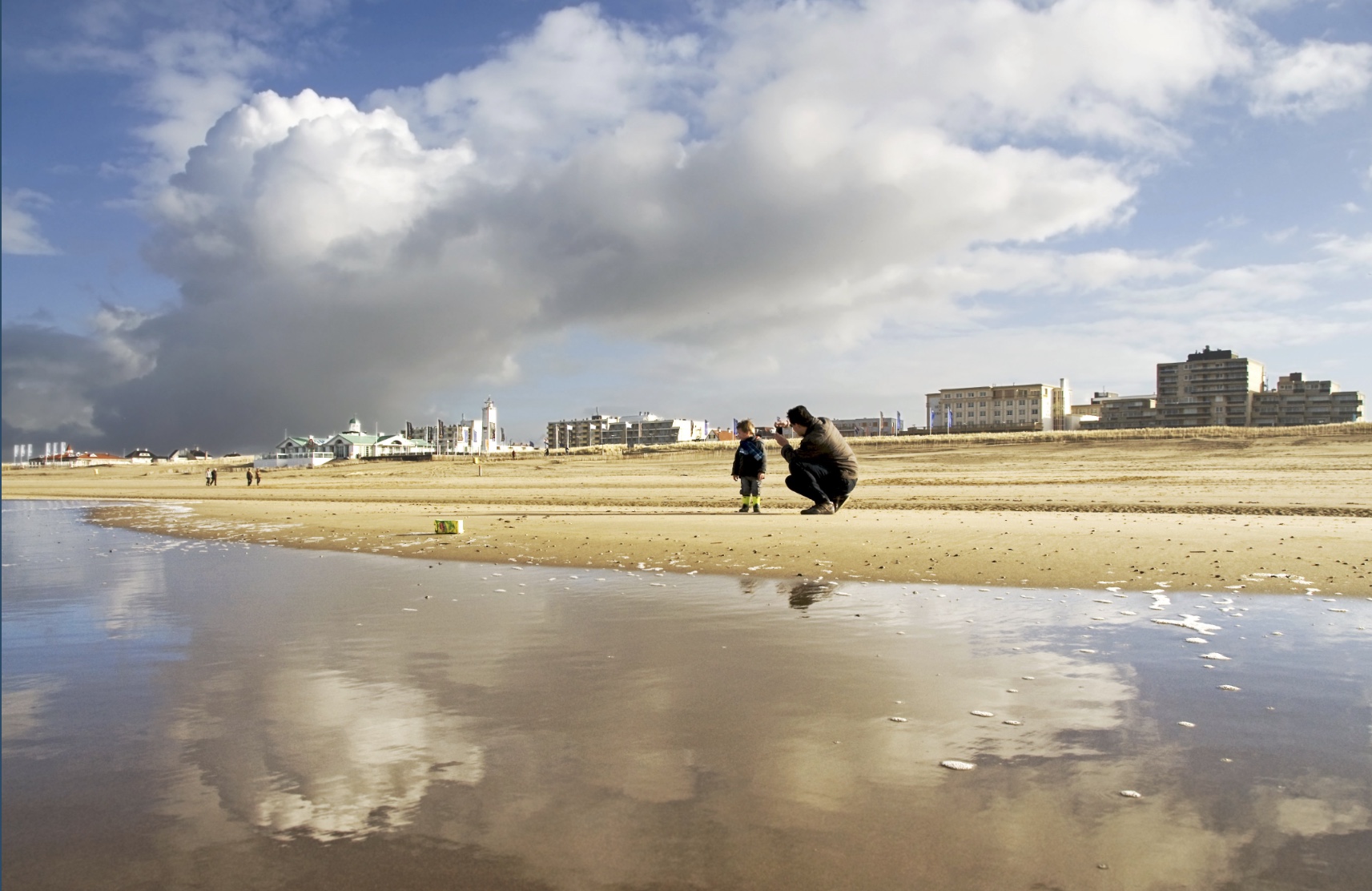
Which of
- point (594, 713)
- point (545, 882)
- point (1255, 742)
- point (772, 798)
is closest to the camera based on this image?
point (545, 882)

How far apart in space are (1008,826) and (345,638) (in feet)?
18.7

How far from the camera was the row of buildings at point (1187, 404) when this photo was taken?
13762 cm

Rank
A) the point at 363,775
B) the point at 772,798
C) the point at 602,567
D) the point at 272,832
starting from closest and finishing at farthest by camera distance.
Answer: the point at 272,832 < the point at 772,798 < the point at 363,775 < the point at 602,567

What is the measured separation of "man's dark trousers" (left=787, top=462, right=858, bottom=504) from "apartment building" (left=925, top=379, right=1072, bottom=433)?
15478cm

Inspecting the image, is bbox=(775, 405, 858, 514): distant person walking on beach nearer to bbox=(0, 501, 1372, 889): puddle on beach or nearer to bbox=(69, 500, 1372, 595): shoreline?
bbox=(69, 500, 1372, 595): shoreline

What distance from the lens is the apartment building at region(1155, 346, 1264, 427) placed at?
5448 inches

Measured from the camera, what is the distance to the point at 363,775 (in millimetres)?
4129

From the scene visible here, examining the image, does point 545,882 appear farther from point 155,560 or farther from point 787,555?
point 155,560

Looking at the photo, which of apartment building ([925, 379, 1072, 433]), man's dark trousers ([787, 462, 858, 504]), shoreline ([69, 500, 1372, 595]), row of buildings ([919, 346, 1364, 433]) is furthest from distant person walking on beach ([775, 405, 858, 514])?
apartment building ([925, 379, 1072, 433])

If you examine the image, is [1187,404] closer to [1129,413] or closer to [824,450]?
[1129,413]

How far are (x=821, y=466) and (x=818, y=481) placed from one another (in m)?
0.27

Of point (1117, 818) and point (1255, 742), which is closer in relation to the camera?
point (1117, 818)

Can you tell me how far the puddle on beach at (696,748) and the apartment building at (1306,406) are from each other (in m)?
156

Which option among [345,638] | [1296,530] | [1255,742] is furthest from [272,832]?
[1296,530]
